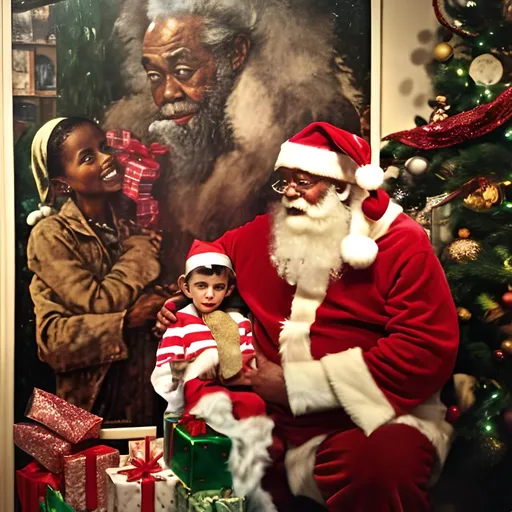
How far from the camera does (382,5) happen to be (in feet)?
7.88

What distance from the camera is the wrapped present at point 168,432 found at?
2208 mm

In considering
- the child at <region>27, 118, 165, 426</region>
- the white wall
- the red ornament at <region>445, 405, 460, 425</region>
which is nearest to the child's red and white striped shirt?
the child at <region>27, 118, 165, 426</region>

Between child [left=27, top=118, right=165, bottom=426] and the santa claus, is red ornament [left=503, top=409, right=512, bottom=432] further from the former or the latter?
child [left=27, top=118, right=165, bottom=426]

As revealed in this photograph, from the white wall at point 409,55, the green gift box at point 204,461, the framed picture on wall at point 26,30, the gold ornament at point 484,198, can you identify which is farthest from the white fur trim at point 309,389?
the framed picture on wall at point 26,30

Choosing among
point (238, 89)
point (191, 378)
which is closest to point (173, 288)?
point (191, 378)

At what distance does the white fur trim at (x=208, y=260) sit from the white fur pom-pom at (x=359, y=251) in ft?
1.32

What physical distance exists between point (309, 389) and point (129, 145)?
96cm

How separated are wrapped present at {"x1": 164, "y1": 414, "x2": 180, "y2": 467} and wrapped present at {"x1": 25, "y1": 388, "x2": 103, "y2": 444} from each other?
214 millimetres

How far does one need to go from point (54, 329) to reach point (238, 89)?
977mm

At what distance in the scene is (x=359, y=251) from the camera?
206 centimetres

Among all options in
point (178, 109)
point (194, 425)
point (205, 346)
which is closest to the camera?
point (194, 425)

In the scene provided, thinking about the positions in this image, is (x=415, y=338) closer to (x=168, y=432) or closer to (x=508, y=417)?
(x=508, y=417)

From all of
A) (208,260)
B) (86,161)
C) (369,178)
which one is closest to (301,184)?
(369,178)

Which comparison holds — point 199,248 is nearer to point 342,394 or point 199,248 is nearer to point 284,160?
point 284,160
